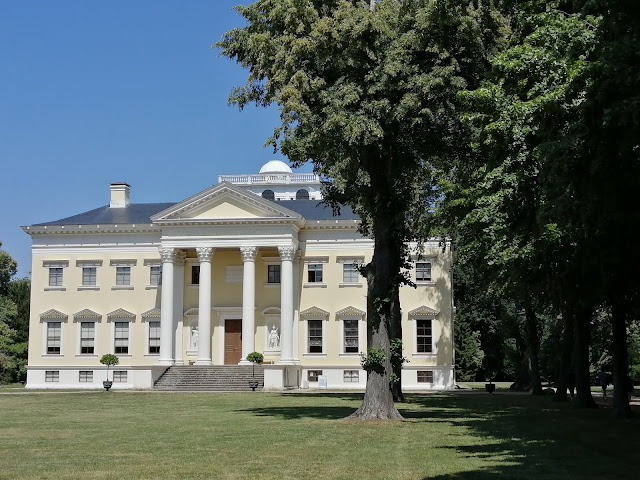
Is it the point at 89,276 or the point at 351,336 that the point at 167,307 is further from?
the point at 351,336

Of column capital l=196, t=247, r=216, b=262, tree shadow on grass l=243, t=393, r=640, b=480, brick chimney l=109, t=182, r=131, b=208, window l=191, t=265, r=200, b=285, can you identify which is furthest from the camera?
brick chimney l=109, t=182, r=131, b=208

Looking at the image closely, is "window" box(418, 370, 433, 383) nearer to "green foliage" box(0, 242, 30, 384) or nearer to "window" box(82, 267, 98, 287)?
"window" box(82, 267, 98, 287)

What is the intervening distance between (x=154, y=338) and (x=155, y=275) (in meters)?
3.87

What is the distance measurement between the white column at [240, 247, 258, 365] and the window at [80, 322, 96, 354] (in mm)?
10358

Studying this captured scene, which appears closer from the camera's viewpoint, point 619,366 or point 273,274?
point 619,366

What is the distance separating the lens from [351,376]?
53.0 m

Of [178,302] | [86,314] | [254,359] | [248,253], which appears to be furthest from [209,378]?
[86,314]

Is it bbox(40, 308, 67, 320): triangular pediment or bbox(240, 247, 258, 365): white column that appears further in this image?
bbox(40, 308, 67, 320): triangular pediment

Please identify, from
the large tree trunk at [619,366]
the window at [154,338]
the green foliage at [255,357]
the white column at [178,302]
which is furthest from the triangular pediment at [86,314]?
the large tree trunk at [619,366]

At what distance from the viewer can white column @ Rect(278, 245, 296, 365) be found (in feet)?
167

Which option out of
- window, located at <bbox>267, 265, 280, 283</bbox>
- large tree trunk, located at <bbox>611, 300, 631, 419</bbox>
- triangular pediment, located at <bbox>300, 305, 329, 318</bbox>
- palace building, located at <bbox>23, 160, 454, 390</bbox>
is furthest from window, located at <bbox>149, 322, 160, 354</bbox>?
large tree trunk, located at <bbox>611, 300, 631, 419</bbox>

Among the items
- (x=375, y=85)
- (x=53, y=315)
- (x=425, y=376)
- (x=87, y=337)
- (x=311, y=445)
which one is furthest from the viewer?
(x=53, y=315)

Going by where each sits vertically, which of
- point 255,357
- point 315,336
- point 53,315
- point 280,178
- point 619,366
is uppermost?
point 280,178

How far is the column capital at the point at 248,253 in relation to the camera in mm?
51000
